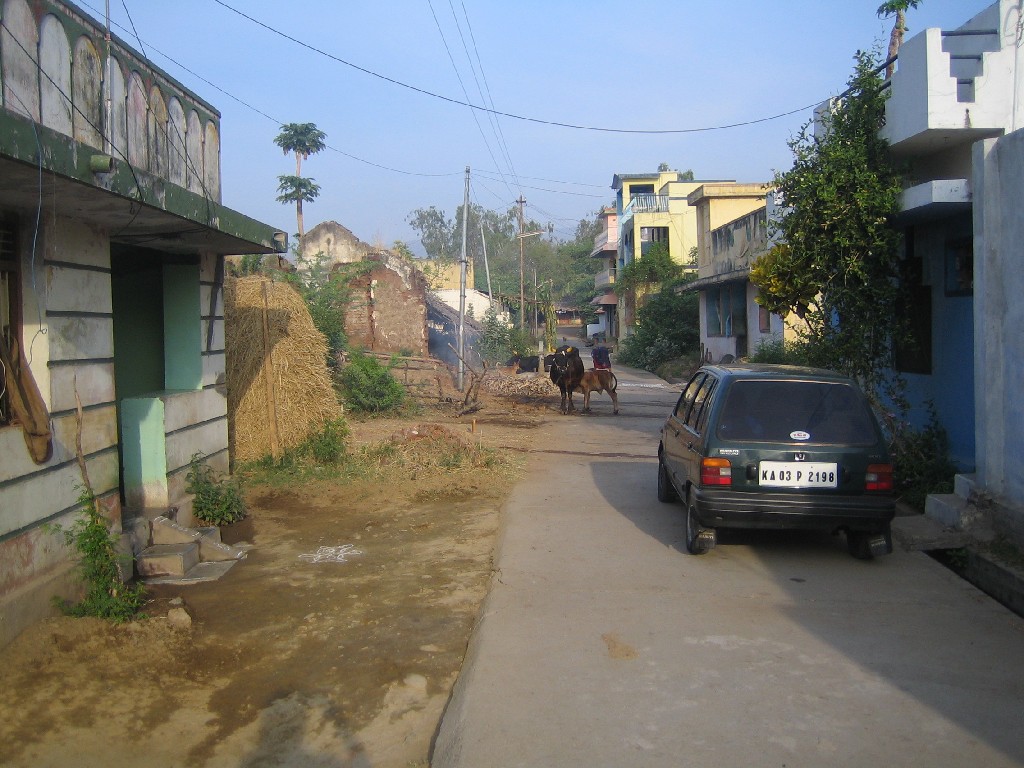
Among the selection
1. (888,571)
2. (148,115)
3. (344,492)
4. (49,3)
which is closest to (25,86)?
(49,3)

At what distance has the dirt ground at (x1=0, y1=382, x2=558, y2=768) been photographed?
4078mm

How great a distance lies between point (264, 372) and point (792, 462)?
700cm

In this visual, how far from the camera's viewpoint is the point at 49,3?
18.7ft

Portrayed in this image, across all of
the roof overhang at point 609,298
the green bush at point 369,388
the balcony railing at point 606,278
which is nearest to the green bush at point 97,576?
the green bush at point 369,388

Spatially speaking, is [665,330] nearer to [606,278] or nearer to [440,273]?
[440,273]

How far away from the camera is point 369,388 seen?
54.3 feet

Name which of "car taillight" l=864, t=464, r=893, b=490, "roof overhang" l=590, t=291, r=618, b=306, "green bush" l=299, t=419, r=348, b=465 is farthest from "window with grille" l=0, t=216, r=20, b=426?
"roof overhang" l=590, t=291, r=618, b=306

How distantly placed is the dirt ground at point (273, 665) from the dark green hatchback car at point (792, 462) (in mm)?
2045

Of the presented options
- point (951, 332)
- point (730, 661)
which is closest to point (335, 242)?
point (951, 332)

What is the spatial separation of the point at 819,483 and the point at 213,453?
20.2 ft

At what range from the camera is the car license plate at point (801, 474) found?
21.8 feet

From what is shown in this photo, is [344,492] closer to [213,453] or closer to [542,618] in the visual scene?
[213,453]

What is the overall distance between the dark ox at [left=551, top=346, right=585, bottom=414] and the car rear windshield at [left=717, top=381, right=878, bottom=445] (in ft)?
37.7

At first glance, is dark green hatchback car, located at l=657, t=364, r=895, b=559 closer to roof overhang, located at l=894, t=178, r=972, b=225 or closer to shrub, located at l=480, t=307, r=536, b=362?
roof overhang, located at l=894, t=178, r=972, b=225
